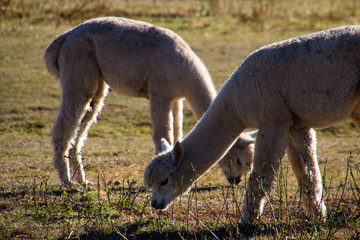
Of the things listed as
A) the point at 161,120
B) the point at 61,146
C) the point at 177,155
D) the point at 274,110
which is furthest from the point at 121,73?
the point at 274,110

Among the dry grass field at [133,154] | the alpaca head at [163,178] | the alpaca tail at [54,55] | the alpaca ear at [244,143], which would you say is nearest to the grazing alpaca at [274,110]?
the alpaca head at [163,178]

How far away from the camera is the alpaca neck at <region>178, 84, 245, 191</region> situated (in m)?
5.80

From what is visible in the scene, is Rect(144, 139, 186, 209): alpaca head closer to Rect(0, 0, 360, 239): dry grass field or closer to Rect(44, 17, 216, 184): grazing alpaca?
Rect(0, 0, 360, 239): dry grass field

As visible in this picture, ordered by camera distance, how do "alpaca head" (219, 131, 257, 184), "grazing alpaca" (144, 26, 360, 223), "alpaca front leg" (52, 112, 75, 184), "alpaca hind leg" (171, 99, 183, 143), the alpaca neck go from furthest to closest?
"alpaca hind leg" (171, 99, 183, 143) → "alpaca front leg" (52, 112, 75, 184) → "alpaca head" (219, 131, 257, 184) → the alpaca neck → "grazing alpaca" (144, 26, 360, 223)

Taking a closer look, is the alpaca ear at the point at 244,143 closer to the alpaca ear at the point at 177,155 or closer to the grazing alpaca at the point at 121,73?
the grazing alpaca at the point at 121,73

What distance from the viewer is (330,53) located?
5.18 m

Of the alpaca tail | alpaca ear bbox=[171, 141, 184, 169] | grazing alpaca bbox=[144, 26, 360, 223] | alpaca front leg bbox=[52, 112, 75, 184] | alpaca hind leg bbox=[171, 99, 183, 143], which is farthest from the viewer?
alpaca hind leg bbox=[171, 99, 183, 143]

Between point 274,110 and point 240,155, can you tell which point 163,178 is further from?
point 240,155

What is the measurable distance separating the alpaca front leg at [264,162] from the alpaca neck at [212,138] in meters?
0.45

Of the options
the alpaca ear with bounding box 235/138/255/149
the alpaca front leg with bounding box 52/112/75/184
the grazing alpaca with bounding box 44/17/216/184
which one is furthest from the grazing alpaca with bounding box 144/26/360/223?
the alpaca front leg with bounding box 52/112/75/184

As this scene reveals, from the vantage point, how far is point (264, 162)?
536 centimetres

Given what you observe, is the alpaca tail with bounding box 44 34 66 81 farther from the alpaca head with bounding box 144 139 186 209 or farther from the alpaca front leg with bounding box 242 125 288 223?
the alpaca front leg with bounding box 242 125 288 223

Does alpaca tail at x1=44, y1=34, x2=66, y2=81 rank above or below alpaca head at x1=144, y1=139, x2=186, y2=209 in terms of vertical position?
above

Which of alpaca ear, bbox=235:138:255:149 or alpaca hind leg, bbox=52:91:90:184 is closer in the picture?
alpaca ear, bbox=235:138:255:149
